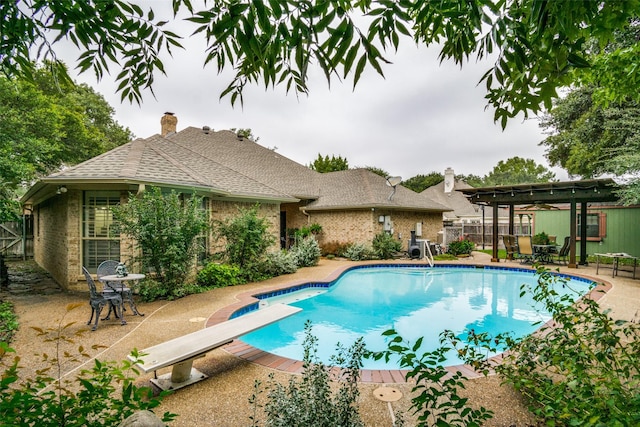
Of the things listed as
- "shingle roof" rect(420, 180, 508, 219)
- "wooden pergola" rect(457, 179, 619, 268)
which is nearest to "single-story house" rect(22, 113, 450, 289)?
"wooden pergola" rect(457, 179, 619, 268)

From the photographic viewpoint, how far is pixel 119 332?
538 centimetres

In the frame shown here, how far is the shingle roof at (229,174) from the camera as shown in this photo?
836 cm

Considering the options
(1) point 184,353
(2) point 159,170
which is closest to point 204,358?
(1) point 184,353

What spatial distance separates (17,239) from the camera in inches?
663

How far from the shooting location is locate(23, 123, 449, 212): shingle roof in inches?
329

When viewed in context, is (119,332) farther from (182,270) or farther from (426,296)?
(426,296)

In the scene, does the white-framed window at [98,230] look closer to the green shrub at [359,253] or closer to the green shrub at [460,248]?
the green shrub at [359,253]

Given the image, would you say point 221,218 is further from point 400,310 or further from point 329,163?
point 329,163

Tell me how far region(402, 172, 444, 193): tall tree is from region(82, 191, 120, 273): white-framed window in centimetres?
4151

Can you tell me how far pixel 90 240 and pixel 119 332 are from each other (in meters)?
4.11

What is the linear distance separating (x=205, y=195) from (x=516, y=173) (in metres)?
57.3

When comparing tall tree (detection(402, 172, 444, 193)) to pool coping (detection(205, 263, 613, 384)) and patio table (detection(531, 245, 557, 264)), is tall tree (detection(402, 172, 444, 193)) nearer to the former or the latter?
patio table (detection(531, 245, 557, 264))

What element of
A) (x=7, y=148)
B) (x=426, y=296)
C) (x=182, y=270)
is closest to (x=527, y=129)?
(x=426, y=296)

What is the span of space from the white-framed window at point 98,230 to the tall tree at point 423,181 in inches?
1634
